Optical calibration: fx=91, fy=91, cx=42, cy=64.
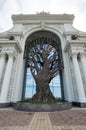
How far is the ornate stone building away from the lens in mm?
14023

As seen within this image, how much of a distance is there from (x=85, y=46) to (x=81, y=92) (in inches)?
329

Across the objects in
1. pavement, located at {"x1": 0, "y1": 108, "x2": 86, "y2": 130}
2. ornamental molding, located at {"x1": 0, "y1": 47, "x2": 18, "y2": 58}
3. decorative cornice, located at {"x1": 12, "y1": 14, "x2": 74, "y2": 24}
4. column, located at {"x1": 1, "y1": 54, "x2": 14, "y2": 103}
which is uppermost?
decorative cornice, located at {"x1": 12, "y1": 14, "x2": 74, "y2": 24}

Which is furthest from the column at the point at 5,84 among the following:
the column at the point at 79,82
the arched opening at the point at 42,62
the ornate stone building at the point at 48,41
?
the column at the point at 79,82

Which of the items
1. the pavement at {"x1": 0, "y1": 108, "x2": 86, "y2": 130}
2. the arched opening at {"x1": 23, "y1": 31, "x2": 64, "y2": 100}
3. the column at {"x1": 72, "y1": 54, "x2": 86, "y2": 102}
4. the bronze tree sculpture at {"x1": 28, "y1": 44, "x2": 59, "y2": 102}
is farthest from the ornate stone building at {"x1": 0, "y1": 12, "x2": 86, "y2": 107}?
the pavement at {"x1": 0, "y1": 108, "x2": 86, "y2": 130}

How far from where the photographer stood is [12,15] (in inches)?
899

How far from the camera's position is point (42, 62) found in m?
14.1

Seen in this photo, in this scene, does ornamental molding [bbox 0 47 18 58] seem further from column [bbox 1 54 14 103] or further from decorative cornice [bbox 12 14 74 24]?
decorative cornice [bbox 12 14 74 24]

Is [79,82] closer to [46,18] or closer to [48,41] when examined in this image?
[48,41]

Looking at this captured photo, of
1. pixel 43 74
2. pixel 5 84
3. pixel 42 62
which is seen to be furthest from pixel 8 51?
pixel 43 74

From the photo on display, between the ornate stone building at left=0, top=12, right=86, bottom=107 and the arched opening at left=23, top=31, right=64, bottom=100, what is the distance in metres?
0.25

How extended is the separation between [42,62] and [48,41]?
31.1 ft

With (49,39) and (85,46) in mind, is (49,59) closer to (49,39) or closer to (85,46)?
(85,46)

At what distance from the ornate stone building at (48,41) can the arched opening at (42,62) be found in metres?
0.25

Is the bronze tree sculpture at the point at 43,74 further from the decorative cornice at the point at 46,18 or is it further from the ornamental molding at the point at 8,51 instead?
the decorative cornice at the point at 46,18
